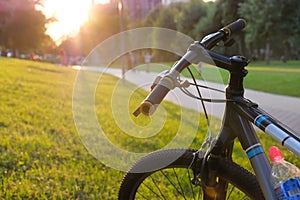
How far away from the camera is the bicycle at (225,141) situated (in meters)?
1.34

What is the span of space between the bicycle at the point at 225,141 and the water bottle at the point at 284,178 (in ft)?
0.10

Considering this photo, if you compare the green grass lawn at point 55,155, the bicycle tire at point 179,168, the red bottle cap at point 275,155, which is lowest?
the green grass lawn at point 55,155

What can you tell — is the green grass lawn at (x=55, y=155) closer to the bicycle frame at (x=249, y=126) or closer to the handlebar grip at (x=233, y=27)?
the bicycle frame at (x=249, y=126)

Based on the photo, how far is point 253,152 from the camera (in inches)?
57.5

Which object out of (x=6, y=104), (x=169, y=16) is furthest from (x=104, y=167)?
(x=169, y=16)

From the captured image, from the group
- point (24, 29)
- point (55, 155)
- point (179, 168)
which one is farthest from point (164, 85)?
point (24, 29)

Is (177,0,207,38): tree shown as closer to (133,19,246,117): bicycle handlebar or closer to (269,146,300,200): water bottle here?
(133,19,246,117): bicycle handlebar

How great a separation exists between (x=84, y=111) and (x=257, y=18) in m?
34.3

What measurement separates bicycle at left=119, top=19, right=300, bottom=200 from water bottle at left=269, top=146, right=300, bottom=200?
0.03 m

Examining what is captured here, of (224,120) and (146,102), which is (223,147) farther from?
(146,102)

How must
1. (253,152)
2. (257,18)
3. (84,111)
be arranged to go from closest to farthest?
(253,152), (84,111), (257,18)

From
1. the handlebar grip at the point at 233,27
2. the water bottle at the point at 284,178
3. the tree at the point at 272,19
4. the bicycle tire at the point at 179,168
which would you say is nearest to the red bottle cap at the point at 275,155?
the water bottle at the point at 284,178

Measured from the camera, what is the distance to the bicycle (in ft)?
4.40

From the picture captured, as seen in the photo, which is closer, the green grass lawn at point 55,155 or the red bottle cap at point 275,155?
the red bottle cap at point 275,155
